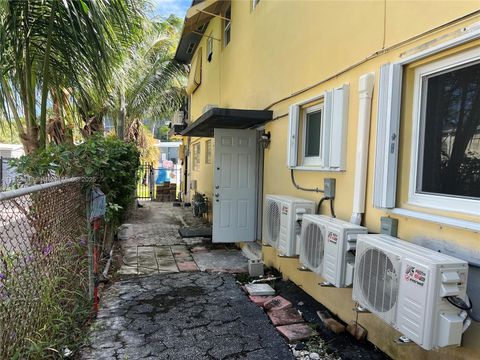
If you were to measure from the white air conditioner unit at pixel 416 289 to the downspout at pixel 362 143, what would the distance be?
73 centimetres

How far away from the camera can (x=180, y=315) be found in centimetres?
411

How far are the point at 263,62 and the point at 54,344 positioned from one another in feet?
17.2

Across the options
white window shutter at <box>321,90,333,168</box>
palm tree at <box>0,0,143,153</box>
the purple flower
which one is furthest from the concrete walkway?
palm tree at <box>0,0,143,153</box>

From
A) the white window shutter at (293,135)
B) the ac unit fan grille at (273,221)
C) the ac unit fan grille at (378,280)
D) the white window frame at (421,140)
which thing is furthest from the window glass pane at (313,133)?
the ac unit fan grille at (378,280)

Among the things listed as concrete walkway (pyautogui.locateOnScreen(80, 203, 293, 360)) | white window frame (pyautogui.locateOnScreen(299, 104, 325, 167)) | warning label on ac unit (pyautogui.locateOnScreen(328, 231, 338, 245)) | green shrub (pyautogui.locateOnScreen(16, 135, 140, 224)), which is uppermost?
white window frame (pyautogui.locateOnScreen(299, 104, 325, 167))

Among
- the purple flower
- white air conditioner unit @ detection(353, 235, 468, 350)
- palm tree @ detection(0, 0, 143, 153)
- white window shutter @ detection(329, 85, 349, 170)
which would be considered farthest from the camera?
palm tree @ detection(0, 0, 143, 153)

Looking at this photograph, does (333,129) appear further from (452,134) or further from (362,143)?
(452,134)

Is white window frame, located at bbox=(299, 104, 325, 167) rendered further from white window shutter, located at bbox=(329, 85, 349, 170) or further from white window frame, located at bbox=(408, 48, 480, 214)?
white window frame, located at bbox=(408, 48, 480, 214)

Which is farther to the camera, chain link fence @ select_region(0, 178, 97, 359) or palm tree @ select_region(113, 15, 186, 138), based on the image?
palm tree @ select_region(113, 15, 186, 138)

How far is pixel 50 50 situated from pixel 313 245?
3.93 metres

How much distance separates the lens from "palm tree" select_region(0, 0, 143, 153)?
4.10m

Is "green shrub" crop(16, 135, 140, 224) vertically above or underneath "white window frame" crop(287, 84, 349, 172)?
underneath

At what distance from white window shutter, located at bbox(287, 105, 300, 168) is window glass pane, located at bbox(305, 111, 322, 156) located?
150 mm

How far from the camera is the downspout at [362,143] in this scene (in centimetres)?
336
